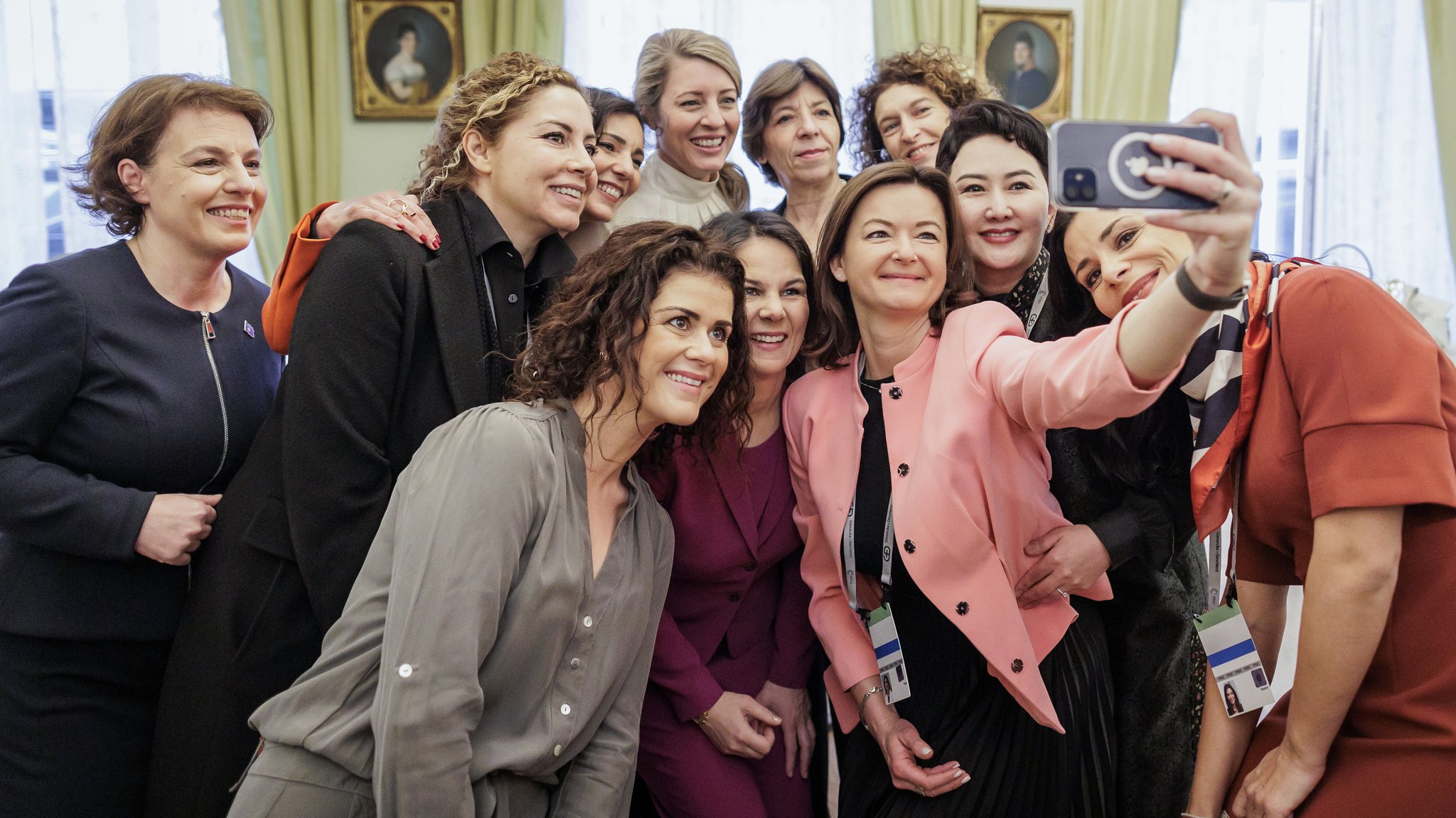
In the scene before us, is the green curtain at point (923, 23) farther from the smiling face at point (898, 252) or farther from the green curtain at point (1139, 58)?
the smiling face at point (898, 252)

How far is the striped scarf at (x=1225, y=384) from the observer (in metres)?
1.63

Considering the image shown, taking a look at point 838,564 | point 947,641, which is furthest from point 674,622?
point 947,641

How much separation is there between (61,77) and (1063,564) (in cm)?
585

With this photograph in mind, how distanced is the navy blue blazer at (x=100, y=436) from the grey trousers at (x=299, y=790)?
73 centimetres

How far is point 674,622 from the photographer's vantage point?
238cm

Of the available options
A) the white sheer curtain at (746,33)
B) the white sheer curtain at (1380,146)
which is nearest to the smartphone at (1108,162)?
the white sheer curtain at (746,33)

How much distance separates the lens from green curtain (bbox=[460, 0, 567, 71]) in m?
5.82

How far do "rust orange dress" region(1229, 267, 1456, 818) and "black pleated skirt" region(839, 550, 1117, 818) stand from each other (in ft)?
1.69

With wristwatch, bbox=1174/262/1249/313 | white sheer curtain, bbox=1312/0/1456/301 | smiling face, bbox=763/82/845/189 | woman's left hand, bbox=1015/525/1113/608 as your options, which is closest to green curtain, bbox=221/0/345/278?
smiling face, bbox=763/82/845/189

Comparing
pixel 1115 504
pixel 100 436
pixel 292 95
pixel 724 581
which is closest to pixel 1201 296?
pixel 1115 504

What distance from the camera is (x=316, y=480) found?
2.06 meters

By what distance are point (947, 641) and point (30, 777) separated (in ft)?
6.59

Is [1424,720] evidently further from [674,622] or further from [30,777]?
[30,777]

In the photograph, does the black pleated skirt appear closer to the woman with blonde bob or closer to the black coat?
the black coat
